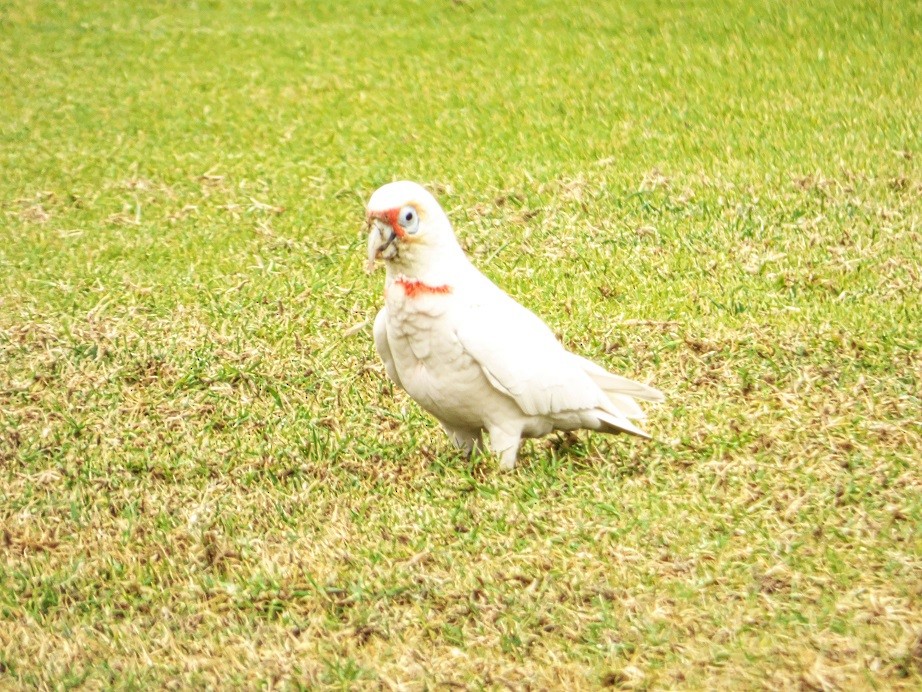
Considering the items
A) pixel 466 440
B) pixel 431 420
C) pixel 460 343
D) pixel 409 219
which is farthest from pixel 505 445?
pixel 409 219

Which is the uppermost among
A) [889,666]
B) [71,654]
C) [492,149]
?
[492,149]

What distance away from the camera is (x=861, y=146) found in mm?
7426

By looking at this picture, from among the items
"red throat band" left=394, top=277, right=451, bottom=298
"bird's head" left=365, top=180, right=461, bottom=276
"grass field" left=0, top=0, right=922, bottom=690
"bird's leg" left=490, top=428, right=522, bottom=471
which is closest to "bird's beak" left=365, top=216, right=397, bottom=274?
"bird's head" left=365, top=180, right=461, bottom=276

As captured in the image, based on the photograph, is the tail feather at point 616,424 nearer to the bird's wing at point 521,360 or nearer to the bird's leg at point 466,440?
the bird's wing at point 521,360

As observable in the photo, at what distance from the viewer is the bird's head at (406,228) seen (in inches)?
147

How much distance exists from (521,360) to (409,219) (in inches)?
22.2

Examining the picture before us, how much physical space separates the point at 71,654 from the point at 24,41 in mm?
8525

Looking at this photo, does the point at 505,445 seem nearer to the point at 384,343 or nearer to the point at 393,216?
the point at 384,343

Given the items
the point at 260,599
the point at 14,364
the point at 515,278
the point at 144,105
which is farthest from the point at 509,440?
the point at 144,105

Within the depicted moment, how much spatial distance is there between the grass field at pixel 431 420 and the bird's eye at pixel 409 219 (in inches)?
35.4

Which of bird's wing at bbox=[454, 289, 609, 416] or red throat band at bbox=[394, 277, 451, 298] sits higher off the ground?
red throat band at bbox=[394, 277, 451, 298]

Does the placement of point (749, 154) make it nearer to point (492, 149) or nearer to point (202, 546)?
point (492, 149)

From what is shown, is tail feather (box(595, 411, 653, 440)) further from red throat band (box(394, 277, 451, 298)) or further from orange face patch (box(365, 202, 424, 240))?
orange face patch (box(365, 202, 424, 240))

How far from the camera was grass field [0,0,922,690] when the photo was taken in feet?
11.2
